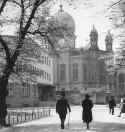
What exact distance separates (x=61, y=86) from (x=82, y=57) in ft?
29.7

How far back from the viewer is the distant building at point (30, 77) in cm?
2268

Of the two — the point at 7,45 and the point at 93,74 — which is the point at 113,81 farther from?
the point at 7,45

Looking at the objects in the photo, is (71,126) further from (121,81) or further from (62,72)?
(62,72)

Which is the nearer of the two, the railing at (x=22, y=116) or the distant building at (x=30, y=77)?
the distant building at (x=30, y=77)

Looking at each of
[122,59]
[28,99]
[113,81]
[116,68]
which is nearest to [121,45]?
[122,59]

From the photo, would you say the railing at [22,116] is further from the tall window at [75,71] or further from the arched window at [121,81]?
the tall window at [75,71]

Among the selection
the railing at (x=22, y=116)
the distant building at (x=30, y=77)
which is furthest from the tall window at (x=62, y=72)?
the railing at (x=22, y=116)

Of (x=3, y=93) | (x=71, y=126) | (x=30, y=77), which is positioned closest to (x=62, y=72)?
(x=30, y=77)

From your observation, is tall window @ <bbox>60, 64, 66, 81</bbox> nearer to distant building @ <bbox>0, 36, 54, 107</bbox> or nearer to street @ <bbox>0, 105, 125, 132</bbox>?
distant building @ <bbox>0, 36, 54, 107</bbox>

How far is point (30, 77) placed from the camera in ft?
76.6

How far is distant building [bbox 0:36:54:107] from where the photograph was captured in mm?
22677

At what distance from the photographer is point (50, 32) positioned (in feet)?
72.4

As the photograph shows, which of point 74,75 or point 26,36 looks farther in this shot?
point 74,75

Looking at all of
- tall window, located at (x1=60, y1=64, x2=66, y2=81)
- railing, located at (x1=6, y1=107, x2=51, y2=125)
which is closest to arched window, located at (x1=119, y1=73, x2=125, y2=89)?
tall window, located at (x1=60, y1=64, x2=66, y2=81)
